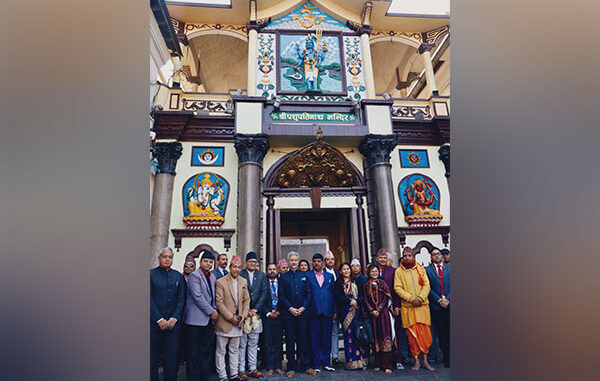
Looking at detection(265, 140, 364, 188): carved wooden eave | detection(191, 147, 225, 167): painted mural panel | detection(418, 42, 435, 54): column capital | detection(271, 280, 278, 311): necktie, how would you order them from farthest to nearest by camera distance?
detection(418, 42, 435, 54): column capital
detection(265, 140, 364, 188): carved wooden eave
detection(191, 147, 225, 167): painted mural panel
detection(271, 280, 278, 311): necktie

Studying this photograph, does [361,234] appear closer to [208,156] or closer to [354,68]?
[208,156]

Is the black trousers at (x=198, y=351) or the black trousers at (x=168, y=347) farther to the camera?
the black trousers at (x=198, y=351)

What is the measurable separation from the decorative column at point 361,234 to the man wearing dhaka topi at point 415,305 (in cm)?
335

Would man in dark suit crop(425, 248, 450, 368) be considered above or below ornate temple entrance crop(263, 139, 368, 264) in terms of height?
below

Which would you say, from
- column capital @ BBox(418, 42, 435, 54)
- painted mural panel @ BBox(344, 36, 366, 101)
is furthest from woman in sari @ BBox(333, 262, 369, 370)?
column capital @ BBox(418, 42, 435, 54)

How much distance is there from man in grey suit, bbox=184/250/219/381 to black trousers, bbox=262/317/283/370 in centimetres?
90

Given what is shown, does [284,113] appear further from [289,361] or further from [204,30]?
[289,361]

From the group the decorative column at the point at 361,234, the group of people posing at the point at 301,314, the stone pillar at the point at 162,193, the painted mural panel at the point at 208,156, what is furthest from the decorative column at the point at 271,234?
the group of people posing at the point at 301,314

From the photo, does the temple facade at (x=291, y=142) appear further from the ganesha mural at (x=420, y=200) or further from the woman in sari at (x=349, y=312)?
the woman in sari at (x=349, y=312)

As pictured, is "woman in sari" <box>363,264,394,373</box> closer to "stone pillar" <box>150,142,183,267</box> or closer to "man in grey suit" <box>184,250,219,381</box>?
"man in grey suit" <box>184,250,219,381</box>

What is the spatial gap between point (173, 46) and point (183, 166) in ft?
11.1

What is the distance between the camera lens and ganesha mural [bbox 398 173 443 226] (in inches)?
339

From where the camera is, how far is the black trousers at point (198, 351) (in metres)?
3.96
